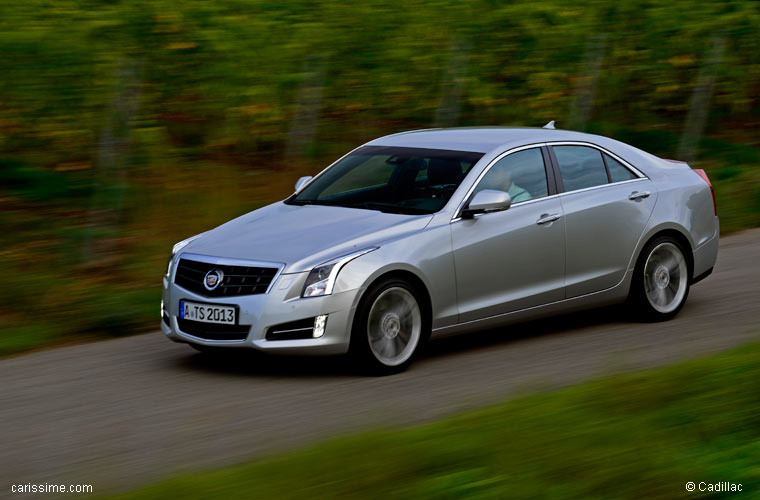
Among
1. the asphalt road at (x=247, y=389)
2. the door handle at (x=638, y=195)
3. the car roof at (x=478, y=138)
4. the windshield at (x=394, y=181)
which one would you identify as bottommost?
the asphalt road at (x=247, y=389)

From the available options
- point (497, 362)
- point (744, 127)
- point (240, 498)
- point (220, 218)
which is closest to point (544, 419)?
point (240, 498)

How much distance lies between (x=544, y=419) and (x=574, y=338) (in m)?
3.73

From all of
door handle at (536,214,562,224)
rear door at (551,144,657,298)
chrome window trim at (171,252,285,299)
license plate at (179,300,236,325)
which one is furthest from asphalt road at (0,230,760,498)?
door handle at (536,214,562,224)

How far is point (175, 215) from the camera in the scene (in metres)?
13.3

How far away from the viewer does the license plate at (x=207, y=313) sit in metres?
7.85

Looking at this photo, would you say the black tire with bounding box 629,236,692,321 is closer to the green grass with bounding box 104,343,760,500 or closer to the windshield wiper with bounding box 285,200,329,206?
the windshield wiper with bounding box 285,200,329,206

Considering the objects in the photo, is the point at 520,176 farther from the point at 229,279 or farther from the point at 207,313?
the point at 207,313

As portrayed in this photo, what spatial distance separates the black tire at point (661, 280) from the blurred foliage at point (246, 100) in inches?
159

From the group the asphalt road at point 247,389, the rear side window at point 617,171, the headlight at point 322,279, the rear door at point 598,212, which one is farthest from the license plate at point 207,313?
the rear side window at point 617,171

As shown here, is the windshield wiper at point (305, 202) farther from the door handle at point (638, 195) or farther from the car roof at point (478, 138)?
the door handle at point (638, 195)

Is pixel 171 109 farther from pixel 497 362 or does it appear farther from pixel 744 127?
pixel 744 127

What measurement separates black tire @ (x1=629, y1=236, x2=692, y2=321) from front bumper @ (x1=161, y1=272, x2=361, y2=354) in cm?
295

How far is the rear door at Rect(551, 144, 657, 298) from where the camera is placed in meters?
9.16

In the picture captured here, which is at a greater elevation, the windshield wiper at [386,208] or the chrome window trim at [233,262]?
the windshield wiper at [386,208]
